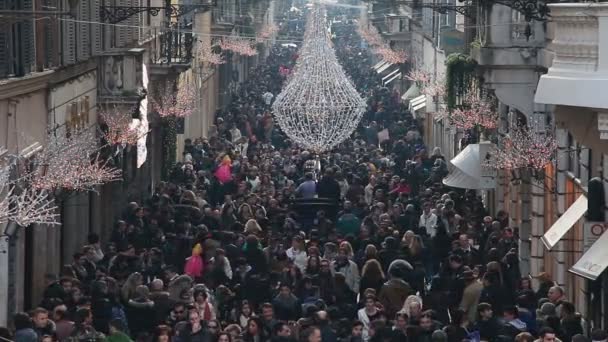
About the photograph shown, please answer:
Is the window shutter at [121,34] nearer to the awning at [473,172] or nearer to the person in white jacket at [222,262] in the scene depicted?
the awning at [473,172]

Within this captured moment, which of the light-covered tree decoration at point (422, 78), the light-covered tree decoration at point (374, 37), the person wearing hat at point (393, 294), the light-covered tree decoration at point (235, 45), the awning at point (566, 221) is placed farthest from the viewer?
the light-covered tree decoration at point (374, 37)

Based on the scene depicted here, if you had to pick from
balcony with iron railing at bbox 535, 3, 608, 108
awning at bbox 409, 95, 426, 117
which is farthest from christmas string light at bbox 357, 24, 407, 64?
balcony with iron railing at bbox 535, 3, 608, 108

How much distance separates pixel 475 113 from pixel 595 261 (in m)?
16.5

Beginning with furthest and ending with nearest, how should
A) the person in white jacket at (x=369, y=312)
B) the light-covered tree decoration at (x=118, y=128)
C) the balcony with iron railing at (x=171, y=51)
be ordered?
1. the balcony with iron railing at (x=171, y=51)
2. the light-covered tree decoration at (x=118, y=128)
3. the person in white jacket at (x=369, y=312)

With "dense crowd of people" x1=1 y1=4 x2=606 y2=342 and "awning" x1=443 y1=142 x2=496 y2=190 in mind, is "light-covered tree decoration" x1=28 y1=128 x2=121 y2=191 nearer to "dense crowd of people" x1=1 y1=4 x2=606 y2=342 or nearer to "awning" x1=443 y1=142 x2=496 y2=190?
"dense crowd of people" x1=1 y1=4 x2=606 y2=342

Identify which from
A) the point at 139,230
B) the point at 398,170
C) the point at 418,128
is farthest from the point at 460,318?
the point at 418,128

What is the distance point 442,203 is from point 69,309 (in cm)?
1394

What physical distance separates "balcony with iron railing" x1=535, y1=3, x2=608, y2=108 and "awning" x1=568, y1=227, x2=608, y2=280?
2.72m

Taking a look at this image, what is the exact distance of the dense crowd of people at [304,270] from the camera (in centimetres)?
2192

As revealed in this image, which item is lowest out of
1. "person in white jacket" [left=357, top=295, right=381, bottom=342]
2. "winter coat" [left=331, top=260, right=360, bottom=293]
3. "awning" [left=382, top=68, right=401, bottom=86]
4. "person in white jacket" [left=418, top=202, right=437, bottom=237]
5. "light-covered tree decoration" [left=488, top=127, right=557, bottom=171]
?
"awning" [left=382, top=68, right=401, bottom=86]

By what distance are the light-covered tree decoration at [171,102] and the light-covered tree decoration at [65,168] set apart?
56.3ft

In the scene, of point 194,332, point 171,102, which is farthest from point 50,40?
point 171,102

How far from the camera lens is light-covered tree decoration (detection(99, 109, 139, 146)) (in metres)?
36.1

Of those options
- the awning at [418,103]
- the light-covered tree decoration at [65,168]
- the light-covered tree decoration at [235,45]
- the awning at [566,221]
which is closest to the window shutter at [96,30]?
the light-covered tree decoration at [65,168]
